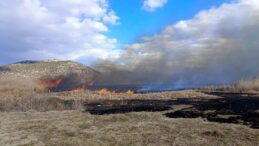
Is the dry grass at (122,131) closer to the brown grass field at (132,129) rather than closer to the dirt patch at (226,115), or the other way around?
the brown grass field at (132,129)

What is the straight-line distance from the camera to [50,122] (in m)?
18.4

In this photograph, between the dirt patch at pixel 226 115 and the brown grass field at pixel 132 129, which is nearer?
the brown grass field at pixel 132 129

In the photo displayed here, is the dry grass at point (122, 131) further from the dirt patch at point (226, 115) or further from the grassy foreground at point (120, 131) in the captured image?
the dirt patch at point (226, 115)

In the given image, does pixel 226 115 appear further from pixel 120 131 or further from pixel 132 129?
pixel 120 131

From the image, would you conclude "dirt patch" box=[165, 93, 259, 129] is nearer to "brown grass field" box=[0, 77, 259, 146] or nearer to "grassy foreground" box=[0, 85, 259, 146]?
"brown grass field" box=[0, 77, 259, 146]

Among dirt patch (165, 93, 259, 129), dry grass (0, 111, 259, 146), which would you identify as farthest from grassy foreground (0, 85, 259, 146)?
dirt patch (165, 93, 259, 129)

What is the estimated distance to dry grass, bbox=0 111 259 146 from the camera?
1433cm

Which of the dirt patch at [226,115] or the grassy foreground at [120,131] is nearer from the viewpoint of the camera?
the grassy foreground at [120,131]

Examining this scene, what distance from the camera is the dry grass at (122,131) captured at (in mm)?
14328

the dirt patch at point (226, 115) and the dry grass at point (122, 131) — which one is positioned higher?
the dirt patch at point (226, 115)

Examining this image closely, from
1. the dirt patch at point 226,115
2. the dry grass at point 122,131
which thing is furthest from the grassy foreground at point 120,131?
the dirt patch at point 226,115

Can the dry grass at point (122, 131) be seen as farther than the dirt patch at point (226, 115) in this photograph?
No

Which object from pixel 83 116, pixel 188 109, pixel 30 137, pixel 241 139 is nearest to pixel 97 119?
pixel 83 116

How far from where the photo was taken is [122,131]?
15.9m
